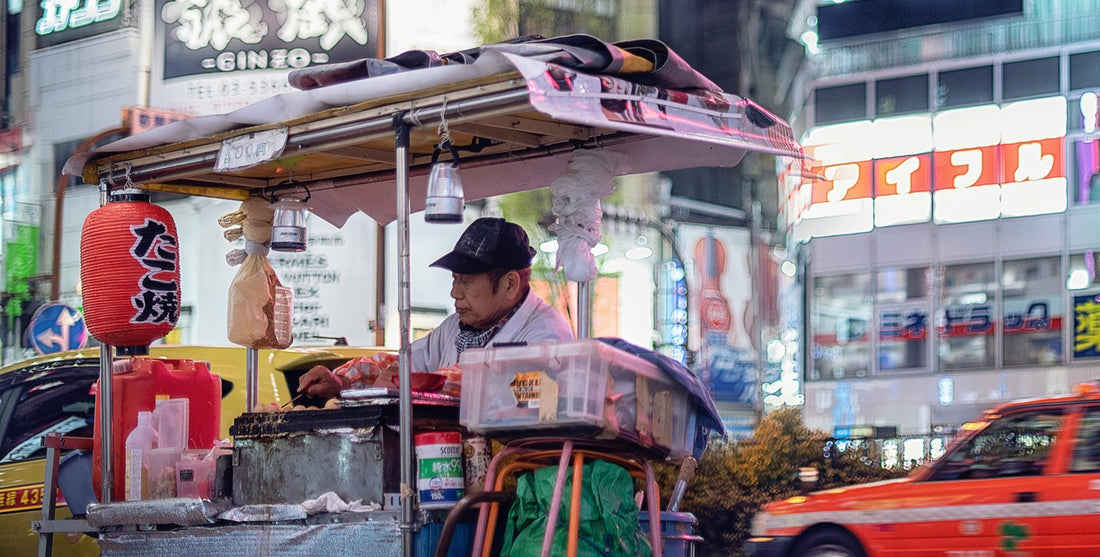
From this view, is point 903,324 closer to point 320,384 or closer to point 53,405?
point 53,405

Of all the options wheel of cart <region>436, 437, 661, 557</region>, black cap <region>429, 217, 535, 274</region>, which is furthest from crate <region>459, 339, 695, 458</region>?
black cap <region>429, 217, 535, 274</region>

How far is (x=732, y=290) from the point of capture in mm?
32406

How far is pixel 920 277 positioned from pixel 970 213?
5.56 feet

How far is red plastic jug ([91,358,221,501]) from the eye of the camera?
6.07m

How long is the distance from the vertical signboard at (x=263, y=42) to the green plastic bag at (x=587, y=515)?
14.6m

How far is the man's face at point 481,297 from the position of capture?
18.9 ft

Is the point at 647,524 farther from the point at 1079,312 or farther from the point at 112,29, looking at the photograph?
the point at 1079,312

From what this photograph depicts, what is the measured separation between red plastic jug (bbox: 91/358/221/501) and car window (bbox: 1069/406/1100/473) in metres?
5.13

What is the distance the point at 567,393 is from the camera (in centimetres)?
430

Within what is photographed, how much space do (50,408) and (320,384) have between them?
3.52m

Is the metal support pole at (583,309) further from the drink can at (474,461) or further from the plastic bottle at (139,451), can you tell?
the plastic bottle at (139,451)

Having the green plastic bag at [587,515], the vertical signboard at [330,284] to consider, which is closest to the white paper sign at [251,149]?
the green plastic bag at [587,515]

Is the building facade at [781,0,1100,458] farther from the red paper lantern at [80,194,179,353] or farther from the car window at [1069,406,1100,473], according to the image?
the red paper lantern at [80,194,179,353]

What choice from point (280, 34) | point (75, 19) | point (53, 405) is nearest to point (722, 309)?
point (280, 34)
